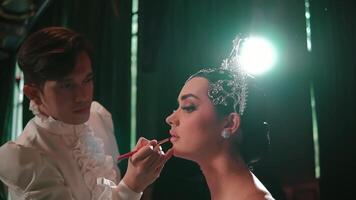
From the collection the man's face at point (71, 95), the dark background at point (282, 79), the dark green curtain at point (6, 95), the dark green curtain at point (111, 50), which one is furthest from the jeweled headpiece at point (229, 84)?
the dark green curtain at point (6, 95)

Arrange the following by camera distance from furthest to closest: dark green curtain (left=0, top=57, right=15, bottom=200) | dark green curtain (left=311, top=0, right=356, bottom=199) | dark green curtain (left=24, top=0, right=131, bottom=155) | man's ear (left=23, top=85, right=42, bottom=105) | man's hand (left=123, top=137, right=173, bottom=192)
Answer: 1. dark green curtain (left=0, top=57, right=15, bottom=200)
2. dark green curtain (left=24, top=0, right=131, bottom=155)
3. dark green curtain (left=311, top=0, right=356, bottom=199)
4. man's ear (left=23, top=85, right=42, bottom=105)
5. man's hand (left=123, top=137, right=173, bottom=192)

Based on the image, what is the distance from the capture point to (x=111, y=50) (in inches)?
87.3

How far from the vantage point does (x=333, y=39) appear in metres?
1.68

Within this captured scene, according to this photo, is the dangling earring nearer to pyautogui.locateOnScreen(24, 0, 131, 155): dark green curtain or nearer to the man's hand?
the man's hand

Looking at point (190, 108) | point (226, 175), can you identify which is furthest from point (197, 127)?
point (226, 175)

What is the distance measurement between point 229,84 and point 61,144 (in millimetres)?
540

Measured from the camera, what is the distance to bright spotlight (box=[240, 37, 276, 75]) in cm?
150

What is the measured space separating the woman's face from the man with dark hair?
0.07 metres

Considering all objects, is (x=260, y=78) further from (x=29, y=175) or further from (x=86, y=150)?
(x=29, y=175)

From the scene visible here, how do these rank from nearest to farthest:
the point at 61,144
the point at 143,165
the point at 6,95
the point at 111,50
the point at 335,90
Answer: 1. the point at 143,165
2. the point at 61,144
3. the point at 335,90
4. the point at 111,50
5. the point at 6,95

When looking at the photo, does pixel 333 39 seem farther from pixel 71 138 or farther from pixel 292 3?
pixel 71 138

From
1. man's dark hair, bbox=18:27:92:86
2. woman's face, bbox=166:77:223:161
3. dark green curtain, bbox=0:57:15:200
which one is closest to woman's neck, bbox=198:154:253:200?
woman's face, bbox=166:77:223:161

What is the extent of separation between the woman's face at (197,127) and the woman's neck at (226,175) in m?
0.04

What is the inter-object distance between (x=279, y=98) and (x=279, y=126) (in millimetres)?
98
